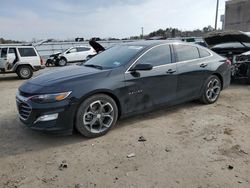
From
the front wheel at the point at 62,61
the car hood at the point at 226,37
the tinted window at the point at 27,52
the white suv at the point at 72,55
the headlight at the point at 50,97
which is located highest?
the car hood at the point at 226,37

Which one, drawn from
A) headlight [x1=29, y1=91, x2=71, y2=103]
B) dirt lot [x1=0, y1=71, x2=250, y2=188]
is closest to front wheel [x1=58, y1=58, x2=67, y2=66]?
dirt lot [x1=0, y1=71, x2=250, y2=188]

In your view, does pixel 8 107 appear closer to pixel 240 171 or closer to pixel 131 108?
pixel 131 108

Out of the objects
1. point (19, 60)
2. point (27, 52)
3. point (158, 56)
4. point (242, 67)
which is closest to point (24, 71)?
point (19, 60)

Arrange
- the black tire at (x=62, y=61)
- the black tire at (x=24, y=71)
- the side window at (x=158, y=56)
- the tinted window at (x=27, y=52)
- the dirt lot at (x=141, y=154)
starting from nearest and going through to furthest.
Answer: the dirt lot at (x=141, y=154) < the side window at (x=158, y=56) < the black tire at (x=24, y=71) < the tinted window at (x=27, y=52) < the black tire at (x=62, y=61)

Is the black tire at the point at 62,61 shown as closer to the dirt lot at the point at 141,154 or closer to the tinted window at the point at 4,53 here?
the tinted window at the point at 4,53

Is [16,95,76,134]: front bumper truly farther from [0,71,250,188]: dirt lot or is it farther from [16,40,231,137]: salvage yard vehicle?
[0,71,250,188]: dirt lot

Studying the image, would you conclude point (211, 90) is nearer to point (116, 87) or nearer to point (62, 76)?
point (116, 87)

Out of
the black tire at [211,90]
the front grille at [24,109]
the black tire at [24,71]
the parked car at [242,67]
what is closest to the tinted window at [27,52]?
the black tire at [24,71]

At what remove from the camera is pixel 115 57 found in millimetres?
5219

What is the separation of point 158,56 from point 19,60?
9.23 metres

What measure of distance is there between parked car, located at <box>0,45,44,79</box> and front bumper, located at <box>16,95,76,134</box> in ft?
29.9

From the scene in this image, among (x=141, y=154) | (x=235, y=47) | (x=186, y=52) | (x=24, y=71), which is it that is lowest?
(x=141, y=154)

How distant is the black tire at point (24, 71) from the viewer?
12617 mm

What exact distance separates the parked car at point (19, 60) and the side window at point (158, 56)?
30.0 ft
